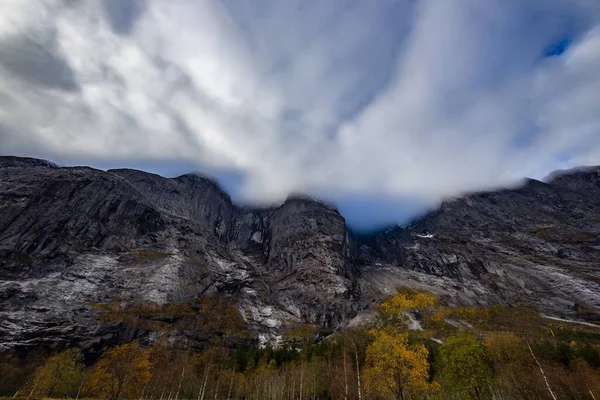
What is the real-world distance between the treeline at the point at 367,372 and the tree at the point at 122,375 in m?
0.20

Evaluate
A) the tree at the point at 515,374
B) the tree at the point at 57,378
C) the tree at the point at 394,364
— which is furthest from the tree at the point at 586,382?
the tree at the point at 57,378

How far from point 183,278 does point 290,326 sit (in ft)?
220

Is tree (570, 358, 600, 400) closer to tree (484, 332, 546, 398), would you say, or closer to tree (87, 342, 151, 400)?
tree (484, 332, 546, 398)

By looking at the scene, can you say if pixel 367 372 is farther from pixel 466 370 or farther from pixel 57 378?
pixel 57 378

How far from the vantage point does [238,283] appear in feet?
646

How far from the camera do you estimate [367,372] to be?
131 feet

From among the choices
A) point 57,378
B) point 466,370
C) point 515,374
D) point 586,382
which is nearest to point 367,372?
point 466,370

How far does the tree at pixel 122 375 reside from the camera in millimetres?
52481

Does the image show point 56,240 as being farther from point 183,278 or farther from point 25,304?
point 183,278

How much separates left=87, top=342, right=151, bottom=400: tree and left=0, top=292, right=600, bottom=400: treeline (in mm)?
200

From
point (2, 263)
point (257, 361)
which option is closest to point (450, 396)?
point (257, 361)

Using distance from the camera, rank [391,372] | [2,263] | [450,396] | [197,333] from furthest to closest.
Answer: [197,333]
[2,263]
[450,396]
[391,372]

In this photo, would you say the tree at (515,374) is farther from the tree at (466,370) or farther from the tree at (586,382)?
the tree at (466,370)

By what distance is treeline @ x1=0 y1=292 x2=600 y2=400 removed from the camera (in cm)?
3875
